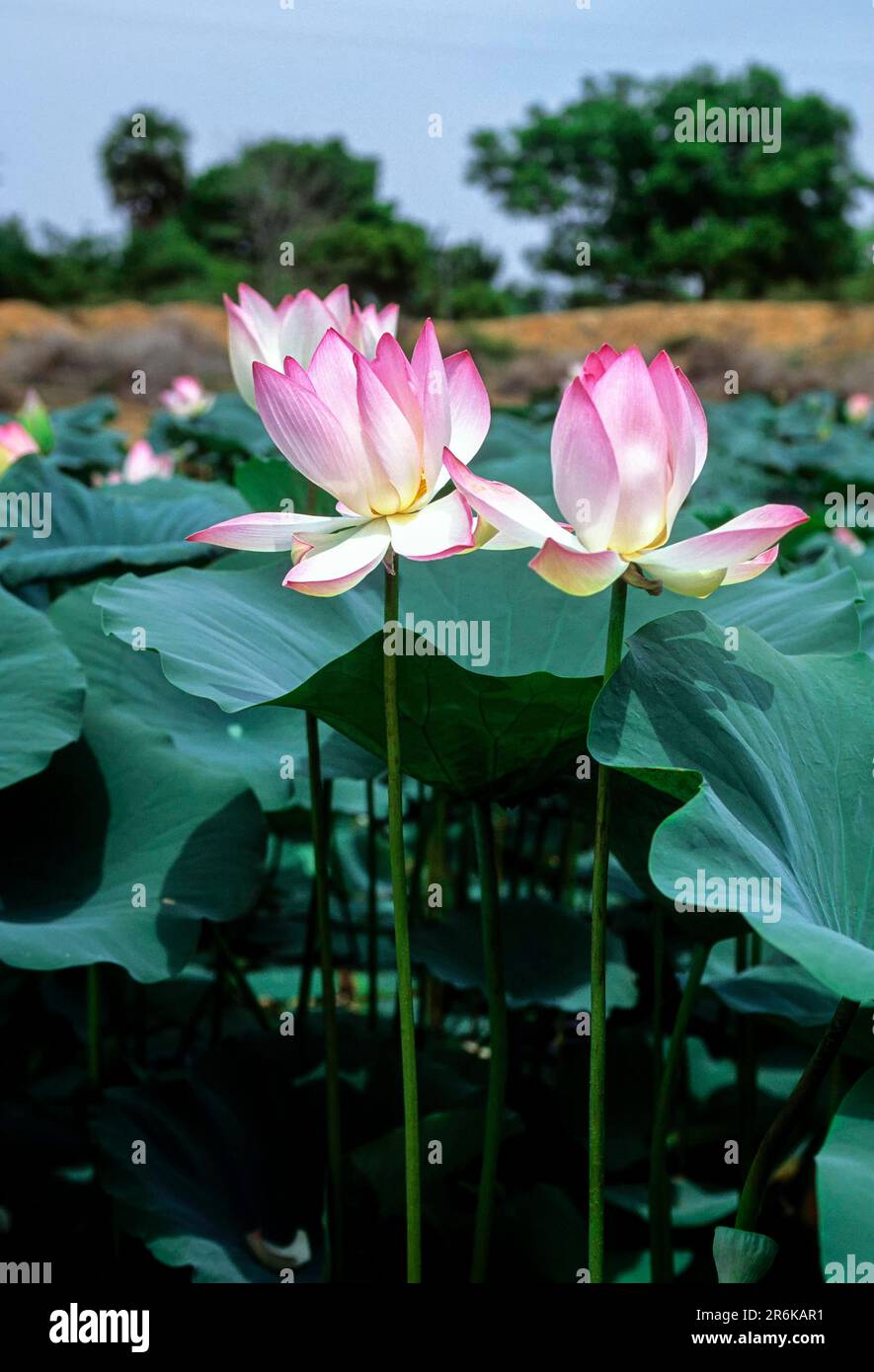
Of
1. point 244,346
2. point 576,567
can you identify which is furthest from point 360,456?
point 244,346

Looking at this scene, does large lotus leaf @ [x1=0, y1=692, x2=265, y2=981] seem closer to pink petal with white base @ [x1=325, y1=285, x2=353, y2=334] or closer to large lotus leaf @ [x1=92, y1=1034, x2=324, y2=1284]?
large lotus leaf @ [x1=92, y1=1034, x2=324, y2=1284]

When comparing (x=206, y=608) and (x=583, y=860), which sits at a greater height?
(x=206, y=608)

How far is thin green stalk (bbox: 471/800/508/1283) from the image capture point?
725 mm

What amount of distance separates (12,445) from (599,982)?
1251 millimetres

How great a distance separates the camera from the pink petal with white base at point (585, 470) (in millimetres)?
495

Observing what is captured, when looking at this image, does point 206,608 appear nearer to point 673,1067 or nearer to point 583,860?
point 673,1067

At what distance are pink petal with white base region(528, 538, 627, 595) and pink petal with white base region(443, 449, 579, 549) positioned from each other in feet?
0.05

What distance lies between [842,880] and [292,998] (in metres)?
1.27

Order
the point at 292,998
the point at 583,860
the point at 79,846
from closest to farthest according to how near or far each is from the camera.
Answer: the point at 79,846
the point at 292,998
the point at 583,860

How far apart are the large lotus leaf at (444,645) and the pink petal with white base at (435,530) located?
7cm

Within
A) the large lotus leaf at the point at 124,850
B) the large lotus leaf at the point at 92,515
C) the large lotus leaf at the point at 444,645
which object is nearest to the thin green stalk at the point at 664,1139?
the large lotus leaf at the point at 444,645

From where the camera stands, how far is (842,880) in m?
0.62

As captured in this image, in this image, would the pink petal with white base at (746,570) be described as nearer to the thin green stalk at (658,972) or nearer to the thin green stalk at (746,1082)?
the thin green stalk at (658,972)

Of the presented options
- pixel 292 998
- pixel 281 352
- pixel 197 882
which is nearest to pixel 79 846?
pixel 197 882
